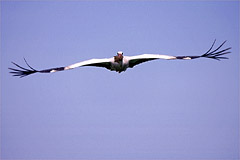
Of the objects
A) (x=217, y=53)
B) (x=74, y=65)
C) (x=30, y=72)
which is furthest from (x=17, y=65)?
(x=217, y=53)

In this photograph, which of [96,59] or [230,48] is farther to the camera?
[96,59]

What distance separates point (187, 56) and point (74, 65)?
6488 mm

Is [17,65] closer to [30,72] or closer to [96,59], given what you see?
[30,72]

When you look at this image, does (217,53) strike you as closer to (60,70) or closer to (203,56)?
(203,56)

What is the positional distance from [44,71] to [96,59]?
9.86 feet

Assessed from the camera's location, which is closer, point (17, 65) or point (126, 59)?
point (17, 65)

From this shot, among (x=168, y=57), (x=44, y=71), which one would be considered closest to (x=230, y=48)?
(x=168, y=57)

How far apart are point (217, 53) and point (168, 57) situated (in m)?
2.93

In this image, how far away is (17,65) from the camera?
34.0 meters

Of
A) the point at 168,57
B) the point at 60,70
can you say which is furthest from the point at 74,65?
the point at 168,57

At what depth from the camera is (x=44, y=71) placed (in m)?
35.4

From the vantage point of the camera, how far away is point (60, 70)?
116 feet

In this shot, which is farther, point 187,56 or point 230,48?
point 187,56

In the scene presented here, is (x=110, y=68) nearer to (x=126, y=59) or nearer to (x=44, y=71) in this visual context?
(x=126, y=59)
